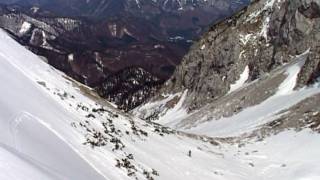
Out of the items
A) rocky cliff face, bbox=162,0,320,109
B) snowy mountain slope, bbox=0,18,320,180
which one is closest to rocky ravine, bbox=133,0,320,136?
rocky cliff face, bbox=162,0,320,109

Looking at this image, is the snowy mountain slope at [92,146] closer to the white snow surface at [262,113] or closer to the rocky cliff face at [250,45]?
the white snow surface at [262,113]

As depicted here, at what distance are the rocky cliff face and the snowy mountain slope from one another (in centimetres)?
5248

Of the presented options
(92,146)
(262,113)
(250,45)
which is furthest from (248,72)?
(92,146)

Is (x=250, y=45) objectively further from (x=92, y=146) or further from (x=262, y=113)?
(x=92, y=146)

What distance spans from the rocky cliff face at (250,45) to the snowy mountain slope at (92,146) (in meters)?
52.5

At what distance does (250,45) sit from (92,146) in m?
89.9

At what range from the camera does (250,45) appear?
358 ft

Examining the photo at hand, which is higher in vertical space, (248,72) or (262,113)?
(248,72)

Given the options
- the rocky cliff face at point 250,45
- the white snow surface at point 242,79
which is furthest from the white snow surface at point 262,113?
the white snow surface at point 242,79

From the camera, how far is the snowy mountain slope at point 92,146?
14.3 metres

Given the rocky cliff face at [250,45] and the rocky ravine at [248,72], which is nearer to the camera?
the rocky ravine at [248,72]

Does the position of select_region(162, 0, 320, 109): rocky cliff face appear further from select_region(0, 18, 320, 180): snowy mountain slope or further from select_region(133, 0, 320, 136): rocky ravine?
select_region(0, 18, 320, 180): snowy mountain slope

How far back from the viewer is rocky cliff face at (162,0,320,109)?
315ft

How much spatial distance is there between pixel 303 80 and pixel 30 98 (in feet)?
165
